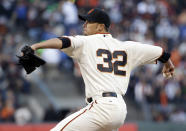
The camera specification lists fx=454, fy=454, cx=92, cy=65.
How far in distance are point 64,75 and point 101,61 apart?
871 cm

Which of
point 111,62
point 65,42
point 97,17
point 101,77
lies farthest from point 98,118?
point 97,17

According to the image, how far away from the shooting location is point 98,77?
5137mm

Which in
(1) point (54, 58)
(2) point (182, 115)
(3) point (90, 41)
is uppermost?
(3) point (90, 41)

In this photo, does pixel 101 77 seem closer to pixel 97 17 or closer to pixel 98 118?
pixel 98 118

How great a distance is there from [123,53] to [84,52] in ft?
1.62

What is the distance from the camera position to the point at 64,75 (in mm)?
13805

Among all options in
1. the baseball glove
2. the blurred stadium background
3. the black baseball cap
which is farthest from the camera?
the blurred stadium background

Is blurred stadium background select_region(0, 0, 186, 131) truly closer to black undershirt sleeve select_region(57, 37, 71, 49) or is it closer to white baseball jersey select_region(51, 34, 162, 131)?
white baseball jersey select_region(51, 34, 162, 131)

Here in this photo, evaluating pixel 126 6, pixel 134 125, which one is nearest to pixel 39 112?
pixel 134 125

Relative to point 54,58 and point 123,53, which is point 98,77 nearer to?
point 123,53

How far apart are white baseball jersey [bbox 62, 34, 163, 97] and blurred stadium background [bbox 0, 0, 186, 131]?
5.77 metres

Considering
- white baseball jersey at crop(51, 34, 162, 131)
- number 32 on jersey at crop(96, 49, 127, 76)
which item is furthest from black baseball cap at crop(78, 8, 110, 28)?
number 32 on jersey at crop(96, 49, 127, 76)

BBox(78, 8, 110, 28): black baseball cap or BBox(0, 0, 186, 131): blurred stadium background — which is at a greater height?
BBox(78, 8, 110, 28): black baseball cap

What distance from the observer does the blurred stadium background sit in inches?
468
